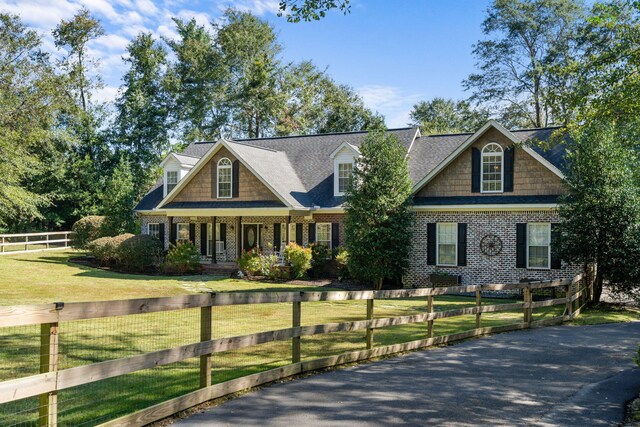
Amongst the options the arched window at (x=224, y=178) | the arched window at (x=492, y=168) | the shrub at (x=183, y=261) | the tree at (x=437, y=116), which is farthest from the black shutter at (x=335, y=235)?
the tree at (x=437, y=116)

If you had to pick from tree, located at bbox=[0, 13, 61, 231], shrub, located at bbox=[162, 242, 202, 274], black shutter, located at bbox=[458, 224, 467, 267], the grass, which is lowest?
the grass

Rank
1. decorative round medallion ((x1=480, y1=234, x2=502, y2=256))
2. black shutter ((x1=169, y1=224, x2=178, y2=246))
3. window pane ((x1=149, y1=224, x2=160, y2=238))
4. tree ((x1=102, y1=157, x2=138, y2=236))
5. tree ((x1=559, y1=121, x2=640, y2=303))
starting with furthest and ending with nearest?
tree ((x1=102, y1=157, x2=138, y2=236))
window pane ((x1=149, y1=224, x2=160, y2=238))
black shutter ((x1=169, y1=224, x2=178, y2=246))
decorative round medallion ((x1=480, y1=234, x2=502, y2=256))
tree ((x1=559, y1=121, x2=640, y2=303))

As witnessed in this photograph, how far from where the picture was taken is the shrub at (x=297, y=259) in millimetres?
24562

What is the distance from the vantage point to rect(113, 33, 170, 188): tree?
49.6 meters

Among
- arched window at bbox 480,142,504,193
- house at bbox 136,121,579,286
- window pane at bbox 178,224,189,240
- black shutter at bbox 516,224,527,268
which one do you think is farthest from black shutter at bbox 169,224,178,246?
black shutter at bbox 516,224,527,268

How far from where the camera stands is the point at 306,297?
7.82m

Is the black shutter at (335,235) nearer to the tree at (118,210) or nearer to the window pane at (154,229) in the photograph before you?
the window pane at (154,229)

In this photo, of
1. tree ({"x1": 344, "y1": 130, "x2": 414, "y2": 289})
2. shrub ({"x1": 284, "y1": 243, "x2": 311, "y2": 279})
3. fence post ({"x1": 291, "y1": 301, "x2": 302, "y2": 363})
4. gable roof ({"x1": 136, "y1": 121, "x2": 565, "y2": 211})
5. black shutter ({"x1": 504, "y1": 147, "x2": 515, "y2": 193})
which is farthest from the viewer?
gable roof ({"x1": 136, "y1": 121, "x2": 565, "y2": 211})

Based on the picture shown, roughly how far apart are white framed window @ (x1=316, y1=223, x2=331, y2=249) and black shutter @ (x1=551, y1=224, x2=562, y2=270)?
9975mm

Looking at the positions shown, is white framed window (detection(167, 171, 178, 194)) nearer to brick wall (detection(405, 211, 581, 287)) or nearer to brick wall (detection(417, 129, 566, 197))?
brick wall (detection(417, 129, 566, 197))

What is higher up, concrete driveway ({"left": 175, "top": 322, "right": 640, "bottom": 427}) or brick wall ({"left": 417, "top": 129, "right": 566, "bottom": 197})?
brick wall ({"left": 417, "top": 129, "right": 566, "bottom": 197})

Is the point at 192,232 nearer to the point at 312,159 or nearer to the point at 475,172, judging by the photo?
the point at 312,159

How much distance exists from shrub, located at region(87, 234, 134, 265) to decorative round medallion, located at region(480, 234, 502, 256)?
16.5 m

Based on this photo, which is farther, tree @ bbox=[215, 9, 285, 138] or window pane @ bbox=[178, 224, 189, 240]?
tree @ bbox=[215, 9, 285, 138]
